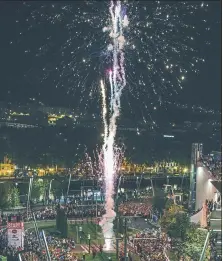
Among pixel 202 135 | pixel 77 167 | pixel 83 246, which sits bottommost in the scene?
pixel 83 246

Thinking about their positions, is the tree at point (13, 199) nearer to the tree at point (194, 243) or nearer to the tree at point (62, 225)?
the tree at point (62, 225)

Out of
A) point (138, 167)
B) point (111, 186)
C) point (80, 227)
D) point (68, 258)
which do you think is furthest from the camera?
point (138, 167)

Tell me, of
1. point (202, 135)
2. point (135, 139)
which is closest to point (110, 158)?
point (135, 139)

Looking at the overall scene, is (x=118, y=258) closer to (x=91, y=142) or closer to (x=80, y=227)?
(x=80, y=227)

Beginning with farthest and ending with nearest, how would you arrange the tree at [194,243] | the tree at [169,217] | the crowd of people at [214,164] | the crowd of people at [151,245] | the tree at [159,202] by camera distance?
the tree at [159,202] → the crowd of people at [214,164] → the tree at [169,217] → the tree at [194,243] → the crowd of people at [151,245]

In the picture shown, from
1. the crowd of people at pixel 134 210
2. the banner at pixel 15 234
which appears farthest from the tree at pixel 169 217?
the banner at pixel 15 234

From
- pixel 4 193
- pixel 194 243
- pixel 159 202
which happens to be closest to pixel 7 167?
pixel 4 193
